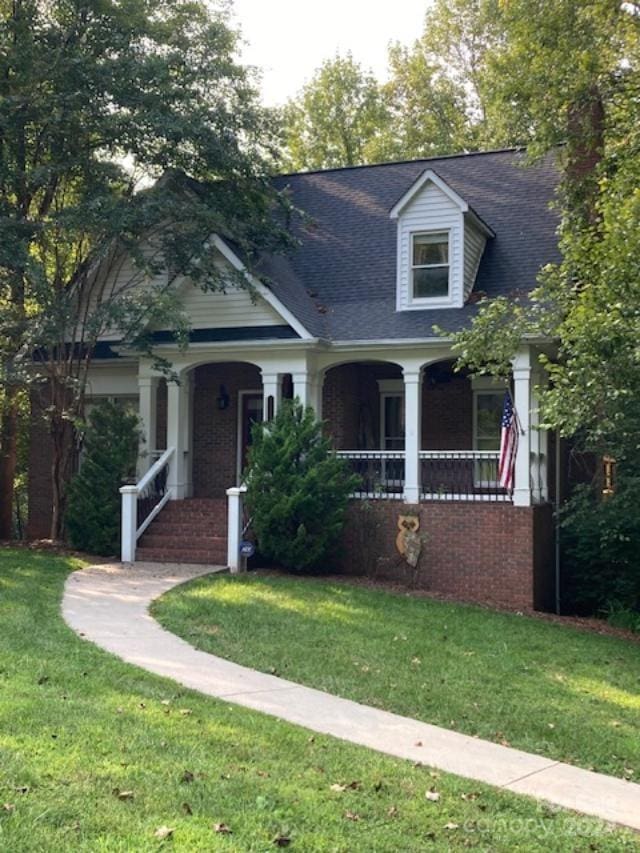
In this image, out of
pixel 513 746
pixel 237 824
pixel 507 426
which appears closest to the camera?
pixel 237 824

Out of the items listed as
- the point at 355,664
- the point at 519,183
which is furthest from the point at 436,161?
the point at 355,664

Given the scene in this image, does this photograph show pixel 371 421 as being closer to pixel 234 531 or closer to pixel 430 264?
pixel 430 264

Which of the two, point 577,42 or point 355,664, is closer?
point 355,664

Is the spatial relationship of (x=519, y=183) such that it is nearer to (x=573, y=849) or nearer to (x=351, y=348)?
(x=351, y=348)

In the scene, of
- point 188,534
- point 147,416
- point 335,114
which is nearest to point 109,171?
point 147,416

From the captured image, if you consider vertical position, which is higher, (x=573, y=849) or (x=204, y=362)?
(x=204, y=362)

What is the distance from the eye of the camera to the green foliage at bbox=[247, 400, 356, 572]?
14.1 meters

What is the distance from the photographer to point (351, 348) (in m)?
16.0

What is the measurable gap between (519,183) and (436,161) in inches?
86.7

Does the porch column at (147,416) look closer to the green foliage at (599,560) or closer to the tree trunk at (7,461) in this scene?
the tree trunk at (7,461)

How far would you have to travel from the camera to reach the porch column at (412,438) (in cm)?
1521

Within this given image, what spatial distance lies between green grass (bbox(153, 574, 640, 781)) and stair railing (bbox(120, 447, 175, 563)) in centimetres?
272

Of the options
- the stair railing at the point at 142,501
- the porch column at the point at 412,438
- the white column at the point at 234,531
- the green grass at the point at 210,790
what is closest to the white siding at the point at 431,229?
the porch column at the point at 412,438

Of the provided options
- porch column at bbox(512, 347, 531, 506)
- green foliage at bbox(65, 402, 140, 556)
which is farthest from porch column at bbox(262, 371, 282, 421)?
porch column at bbox(512, 347, 531, 506)
